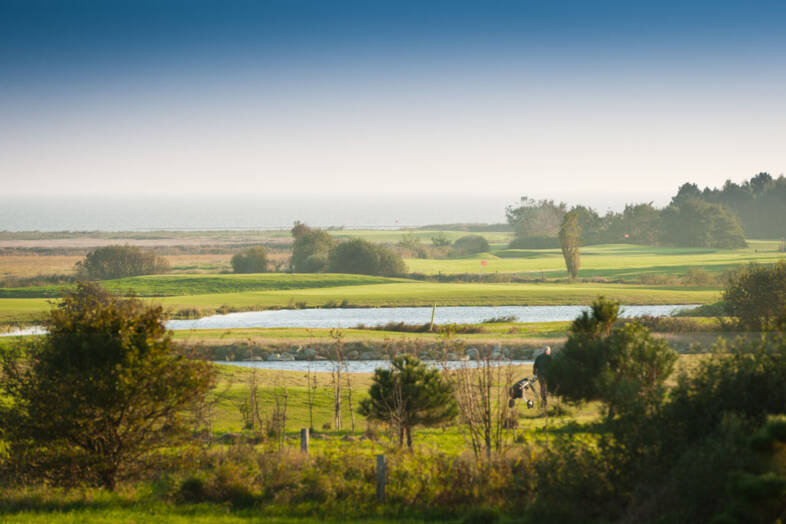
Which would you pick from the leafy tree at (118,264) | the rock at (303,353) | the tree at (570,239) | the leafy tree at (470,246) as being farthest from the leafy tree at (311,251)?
the rock at (303,353)

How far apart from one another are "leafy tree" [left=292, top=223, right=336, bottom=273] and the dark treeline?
36.8 m

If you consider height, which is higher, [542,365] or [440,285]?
[542,365]

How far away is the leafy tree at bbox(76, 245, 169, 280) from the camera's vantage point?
7762 cm

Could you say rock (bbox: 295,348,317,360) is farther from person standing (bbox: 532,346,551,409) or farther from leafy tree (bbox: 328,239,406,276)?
leafy tree (bbox: 328,239,406,276)

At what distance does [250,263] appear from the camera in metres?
81.0

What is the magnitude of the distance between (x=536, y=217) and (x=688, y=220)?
29.0m

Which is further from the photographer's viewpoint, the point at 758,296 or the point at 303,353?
the point at 758,296

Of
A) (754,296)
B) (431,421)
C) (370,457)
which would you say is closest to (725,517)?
(370,457)

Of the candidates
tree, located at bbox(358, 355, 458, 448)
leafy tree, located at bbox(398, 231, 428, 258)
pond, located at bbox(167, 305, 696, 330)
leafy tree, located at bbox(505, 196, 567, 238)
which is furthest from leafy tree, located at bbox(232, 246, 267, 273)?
tree, located at bbox(358, 355, 458, 448)

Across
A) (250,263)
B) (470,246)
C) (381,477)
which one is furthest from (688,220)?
(381,477)

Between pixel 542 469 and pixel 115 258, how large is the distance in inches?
3043

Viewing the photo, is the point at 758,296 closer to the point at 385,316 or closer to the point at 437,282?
the point at 385,316

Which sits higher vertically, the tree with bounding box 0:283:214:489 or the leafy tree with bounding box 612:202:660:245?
the leafy tree with bounding box 612:202:660:245

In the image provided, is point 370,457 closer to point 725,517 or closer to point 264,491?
point 264,491
